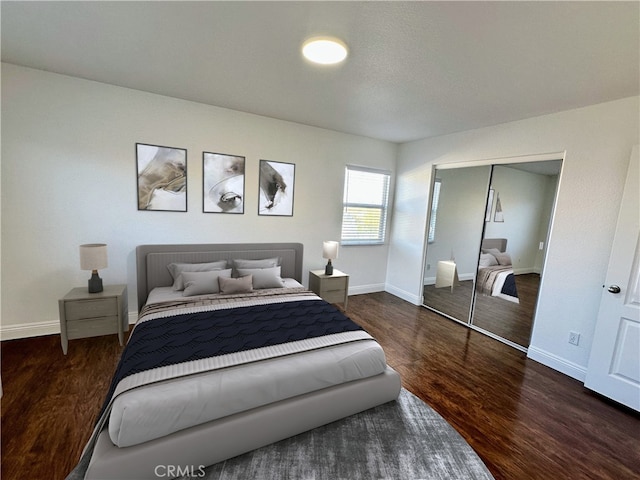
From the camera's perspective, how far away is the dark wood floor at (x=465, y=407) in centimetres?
168

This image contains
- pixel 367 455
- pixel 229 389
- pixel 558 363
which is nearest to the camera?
pixel 229 389

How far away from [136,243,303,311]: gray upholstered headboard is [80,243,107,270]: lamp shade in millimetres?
433

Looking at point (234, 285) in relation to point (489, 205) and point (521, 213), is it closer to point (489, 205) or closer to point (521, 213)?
point (489, 205)

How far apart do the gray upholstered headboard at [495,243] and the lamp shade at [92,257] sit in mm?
4192

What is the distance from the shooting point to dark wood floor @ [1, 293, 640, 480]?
5.51 feet

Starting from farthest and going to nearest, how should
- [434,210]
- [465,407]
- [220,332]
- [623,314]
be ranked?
[434,210] < [623,314] < [465,407] < [220,332]

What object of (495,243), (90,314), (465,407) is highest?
(495,243)

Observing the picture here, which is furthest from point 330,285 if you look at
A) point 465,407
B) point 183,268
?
point 465,407

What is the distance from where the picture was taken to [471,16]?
1.54 m

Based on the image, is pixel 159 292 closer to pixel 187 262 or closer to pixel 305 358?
pixel 187 262

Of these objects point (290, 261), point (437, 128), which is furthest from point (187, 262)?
point (437, 128)

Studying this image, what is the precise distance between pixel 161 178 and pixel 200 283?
1.29 metres

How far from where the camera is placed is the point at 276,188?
3.80 m

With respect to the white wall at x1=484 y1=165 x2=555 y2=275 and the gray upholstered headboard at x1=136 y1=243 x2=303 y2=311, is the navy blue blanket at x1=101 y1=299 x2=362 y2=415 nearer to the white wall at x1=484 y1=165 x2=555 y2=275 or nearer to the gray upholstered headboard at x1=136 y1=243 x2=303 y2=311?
the gray upholstered headboard at x1=136 y1=243 x2=303 y2=311
